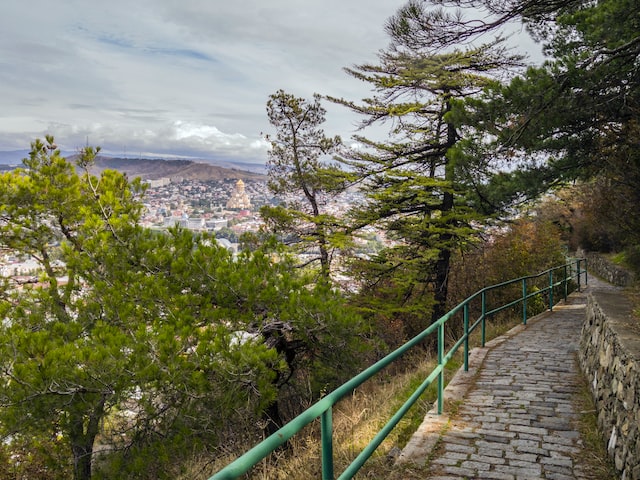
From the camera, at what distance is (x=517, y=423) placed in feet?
17.0

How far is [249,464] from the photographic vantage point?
167 centimetres

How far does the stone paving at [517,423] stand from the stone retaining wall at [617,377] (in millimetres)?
323

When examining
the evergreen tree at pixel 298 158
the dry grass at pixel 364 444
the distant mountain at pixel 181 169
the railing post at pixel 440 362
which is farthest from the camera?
the distant mountain at pixel 181 169

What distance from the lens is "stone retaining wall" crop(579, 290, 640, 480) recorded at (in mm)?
3766

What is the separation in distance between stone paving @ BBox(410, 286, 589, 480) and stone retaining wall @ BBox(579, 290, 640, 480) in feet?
1.06

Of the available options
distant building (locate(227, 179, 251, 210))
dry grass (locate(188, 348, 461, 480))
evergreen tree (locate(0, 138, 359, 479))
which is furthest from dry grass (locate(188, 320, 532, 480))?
distant building (locate(227, 179, 251, 210))

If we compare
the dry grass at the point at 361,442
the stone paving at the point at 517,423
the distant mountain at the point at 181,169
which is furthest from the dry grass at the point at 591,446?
the distant mountain at the point at 181,169

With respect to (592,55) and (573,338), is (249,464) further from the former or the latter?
(573,338)

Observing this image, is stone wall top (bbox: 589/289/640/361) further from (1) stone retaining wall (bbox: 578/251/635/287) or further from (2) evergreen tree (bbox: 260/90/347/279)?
(2) evergreen tree (bbox: 260/90/347/279)

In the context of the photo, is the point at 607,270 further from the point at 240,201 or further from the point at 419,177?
the point at 240,201

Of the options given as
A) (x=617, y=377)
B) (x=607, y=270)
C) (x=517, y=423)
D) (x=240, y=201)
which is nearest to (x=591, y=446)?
(x=617, y=377)

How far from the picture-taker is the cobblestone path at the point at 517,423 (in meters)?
4.09

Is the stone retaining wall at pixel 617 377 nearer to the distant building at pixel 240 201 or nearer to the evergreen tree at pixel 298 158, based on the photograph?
the evergreen tree at pixel 298 158

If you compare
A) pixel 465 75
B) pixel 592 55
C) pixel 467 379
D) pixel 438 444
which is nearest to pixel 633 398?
pixel 438 444
